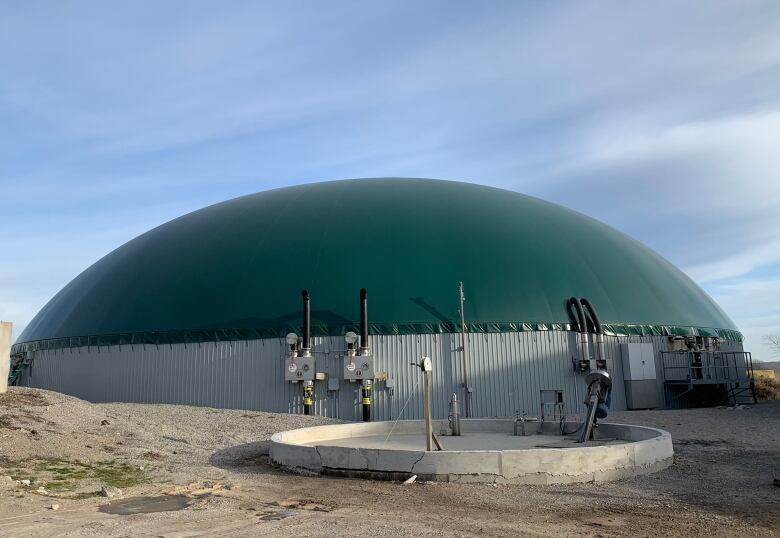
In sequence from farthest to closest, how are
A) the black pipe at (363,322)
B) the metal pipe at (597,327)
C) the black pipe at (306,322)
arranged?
1. the metal pipe at (597,327)
2. the black pipe at (306,322)
3. the black pipe at (363,322)

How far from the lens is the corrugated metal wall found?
24.3 meters

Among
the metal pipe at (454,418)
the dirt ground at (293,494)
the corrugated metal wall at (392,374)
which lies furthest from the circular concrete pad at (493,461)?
the corrugated metal wall at (392,374)

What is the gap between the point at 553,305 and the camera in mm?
25797

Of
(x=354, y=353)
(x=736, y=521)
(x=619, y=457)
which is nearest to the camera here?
(x=736, y=521)

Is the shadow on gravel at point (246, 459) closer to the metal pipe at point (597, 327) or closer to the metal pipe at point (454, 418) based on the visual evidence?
the metal pipe at point (454, 418)

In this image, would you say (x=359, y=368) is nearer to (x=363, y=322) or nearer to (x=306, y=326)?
(x=363, y=322)

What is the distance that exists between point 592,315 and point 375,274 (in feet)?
28.2

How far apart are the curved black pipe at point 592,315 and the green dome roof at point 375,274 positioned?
78 cm

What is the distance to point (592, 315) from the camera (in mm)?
25828

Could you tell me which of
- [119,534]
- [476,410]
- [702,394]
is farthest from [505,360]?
[119,534]

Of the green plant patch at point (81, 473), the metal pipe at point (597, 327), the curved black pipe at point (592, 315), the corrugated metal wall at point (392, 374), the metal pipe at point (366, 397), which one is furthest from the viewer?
the curved black pipe at point (592, 315)

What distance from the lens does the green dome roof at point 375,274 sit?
25.3m

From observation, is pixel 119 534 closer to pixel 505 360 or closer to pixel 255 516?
pixel 255 516

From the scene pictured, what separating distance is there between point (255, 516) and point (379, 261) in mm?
17438
